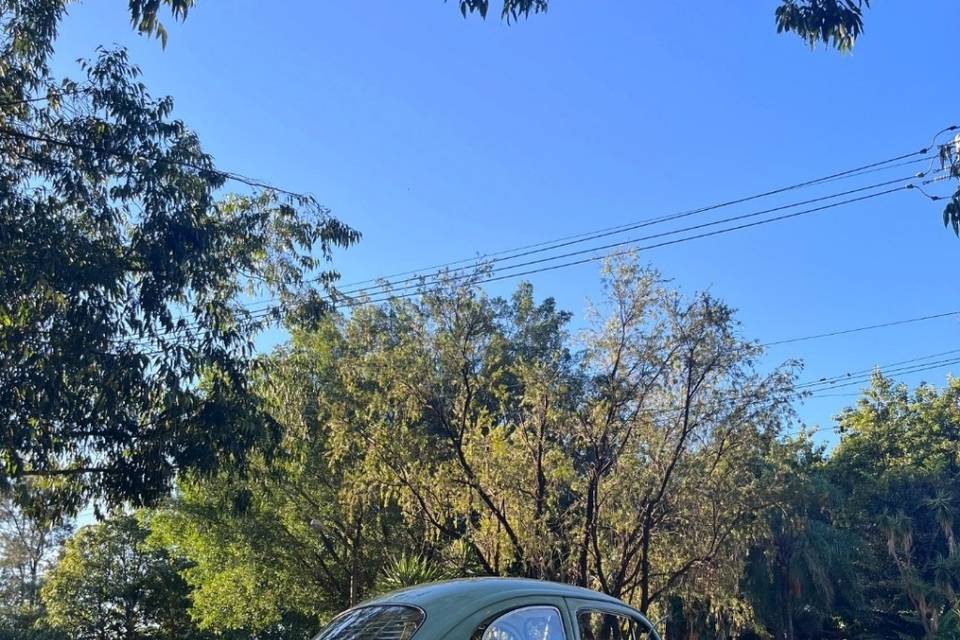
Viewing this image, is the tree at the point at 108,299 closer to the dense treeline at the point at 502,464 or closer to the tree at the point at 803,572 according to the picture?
the dense treeline at the point at 502,464

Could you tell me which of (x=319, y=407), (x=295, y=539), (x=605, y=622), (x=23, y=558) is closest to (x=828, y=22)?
(x=605, y=622)

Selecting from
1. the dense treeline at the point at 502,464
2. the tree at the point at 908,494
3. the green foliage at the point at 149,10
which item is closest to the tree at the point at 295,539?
the dense treeline at the point at 502,464

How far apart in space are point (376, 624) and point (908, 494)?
132ft

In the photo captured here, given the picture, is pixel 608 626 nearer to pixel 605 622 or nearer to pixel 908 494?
pixel 605 622

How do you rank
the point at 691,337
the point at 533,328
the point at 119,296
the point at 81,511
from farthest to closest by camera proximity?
the point at 533,328 → the point at 691,337 → the point at 81,511 → the point at 119,296

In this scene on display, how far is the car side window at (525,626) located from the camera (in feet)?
14.6

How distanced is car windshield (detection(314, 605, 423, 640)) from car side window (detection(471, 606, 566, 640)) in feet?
1.22

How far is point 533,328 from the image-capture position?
2189 centimetres

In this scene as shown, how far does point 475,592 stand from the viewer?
473cm

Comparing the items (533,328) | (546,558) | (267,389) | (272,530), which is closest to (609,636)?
(267,389)

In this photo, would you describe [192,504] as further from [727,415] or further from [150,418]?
[727,415]

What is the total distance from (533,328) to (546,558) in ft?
25.1

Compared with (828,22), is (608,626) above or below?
below

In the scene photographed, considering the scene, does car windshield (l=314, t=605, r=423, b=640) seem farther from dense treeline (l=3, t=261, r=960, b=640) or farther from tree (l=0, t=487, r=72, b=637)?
tree (l=0, t=487, r=72, b=637)
